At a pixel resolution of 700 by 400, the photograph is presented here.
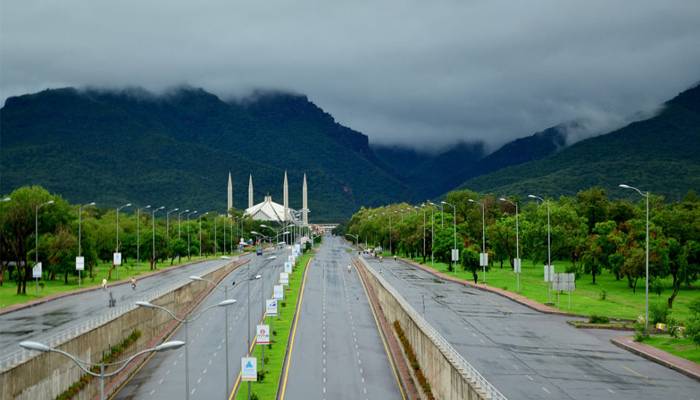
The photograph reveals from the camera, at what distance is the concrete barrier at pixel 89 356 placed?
37781mm

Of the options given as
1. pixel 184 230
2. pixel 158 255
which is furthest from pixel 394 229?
pixel 158 255

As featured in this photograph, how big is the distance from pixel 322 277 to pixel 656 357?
72574 mm

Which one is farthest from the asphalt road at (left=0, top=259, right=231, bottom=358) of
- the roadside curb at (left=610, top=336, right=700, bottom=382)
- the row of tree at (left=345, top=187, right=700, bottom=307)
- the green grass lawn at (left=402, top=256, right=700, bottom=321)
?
the row of tree at (left=345, top=187, right=700, bottom=307)

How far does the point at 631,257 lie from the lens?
281 feet

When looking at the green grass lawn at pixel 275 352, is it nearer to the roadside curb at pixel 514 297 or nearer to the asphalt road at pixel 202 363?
the asphalt road at pixel 202 363

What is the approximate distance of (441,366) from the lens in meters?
38.8

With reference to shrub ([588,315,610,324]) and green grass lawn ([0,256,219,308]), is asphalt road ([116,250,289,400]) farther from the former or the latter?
shrub ([588,315,610,324])

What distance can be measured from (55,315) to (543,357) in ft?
126

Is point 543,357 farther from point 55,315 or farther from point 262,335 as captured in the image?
point 55,315

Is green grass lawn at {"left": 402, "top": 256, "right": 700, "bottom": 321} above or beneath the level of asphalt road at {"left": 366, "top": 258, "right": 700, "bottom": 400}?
above

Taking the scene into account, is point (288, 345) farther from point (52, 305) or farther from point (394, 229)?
point (394, 229)

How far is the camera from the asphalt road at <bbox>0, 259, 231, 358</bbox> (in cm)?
5541

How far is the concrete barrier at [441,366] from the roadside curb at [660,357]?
44.1 ft

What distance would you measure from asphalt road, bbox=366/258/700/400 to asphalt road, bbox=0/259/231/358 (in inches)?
1046
